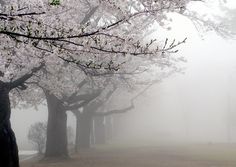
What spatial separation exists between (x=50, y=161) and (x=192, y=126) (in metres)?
82.0

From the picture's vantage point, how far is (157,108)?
4914 inches

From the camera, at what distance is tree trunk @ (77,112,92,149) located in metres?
44.6

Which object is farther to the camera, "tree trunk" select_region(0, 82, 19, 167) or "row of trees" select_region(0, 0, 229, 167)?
"tree trunk" select_region(0, 82, 19, 167)

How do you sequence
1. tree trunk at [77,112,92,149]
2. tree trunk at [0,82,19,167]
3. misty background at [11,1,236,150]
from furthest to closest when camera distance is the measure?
misty background at [11,1,236,150]
tree trunk at [77,112,92,149]
tree trunk at [0,82,19,167]

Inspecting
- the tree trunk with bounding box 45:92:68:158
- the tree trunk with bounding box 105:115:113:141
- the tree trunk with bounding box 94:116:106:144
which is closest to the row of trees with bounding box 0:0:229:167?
the tree trunk with bounding box 45:92:68:158

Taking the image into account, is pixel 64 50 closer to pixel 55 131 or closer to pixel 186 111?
pixel 55 131

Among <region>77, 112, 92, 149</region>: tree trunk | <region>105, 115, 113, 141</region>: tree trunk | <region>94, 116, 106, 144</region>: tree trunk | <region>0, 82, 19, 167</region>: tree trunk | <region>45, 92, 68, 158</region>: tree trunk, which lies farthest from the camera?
<region>105, 115, 113, 141</region>: tree trunk

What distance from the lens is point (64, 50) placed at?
33.0 feet

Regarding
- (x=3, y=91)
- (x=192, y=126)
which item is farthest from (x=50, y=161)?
(x=192, y=126)

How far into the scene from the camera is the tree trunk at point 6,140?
1758 cm

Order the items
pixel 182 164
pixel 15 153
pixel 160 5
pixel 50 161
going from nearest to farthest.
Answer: pixel 160 5 < pixel 15 153 < pixel 182 164 < pixel 50 161

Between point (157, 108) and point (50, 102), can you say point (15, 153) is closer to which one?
point (50, 102)

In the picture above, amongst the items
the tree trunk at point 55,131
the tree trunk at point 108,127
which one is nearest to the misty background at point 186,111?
the tree trunk at point 108,127

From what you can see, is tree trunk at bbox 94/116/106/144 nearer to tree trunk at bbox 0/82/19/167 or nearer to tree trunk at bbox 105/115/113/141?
tree trunk at bbox 105/115/113/141
